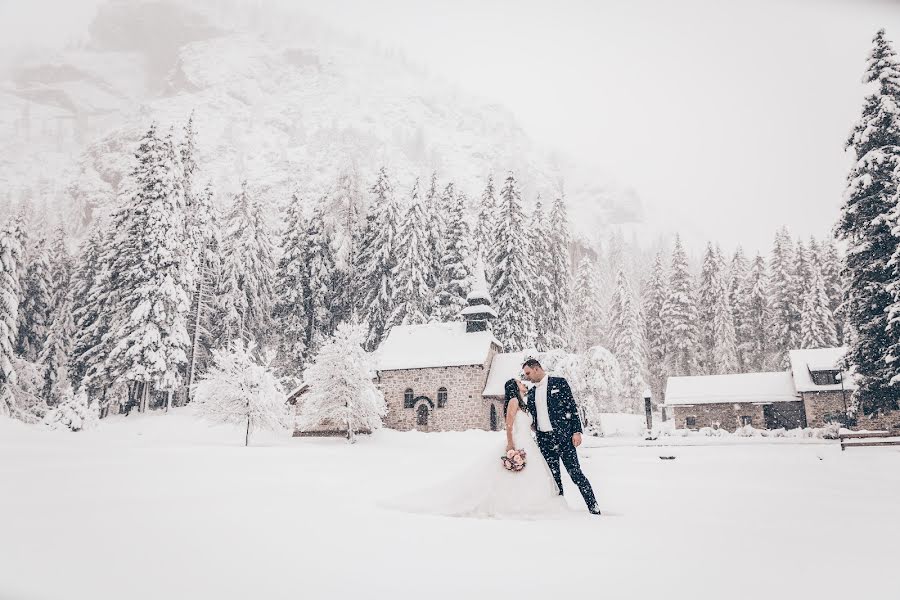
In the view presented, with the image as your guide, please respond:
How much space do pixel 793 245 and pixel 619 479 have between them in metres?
49.1

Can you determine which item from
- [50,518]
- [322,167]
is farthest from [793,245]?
[322,167]

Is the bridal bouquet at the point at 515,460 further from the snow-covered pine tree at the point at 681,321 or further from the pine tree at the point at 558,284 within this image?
the snow-covered pine tree at the point at 681,321

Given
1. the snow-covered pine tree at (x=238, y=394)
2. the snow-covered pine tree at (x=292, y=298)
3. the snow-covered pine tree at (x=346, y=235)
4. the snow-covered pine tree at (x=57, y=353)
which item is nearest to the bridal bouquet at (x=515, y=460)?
the snow-covered pine tree at (x=238, y=394)

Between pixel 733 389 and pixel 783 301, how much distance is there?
10799 mm

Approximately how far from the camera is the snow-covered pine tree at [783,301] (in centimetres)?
4322

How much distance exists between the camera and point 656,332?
173 feet

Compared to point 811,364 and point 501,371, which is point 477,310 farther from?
point 811,364

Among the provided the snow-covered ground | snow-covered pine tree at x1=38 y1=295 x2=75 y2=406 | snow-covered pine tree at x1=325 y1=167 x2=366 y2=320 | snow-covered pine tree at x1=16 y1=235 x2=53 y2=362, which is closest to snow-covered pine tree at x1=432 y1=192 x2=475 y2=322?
snow-covered pine tree at x1=325 y1=167 x2=366 y2=320

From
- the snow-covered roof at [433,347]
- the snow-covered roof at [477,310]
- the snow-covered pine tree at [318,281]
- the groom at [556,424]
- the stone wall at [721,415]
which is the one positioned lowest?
the stone wall at [721,415]

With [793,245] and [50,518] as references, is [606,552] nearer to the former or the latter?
[50,518]

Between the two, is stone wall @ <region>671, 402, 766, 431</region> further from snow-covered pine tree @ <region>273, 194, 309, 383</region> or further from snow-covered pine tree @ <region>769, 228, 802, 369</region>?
snow-covered pine tree @ <region>273, 194, 309, 383</region>

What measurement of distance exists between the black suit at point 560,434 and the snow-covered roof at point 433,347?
84.5ft

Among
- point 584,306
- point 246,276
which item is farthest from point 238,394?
point 584,306

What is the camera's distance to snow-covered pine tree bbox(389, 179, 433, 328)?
39000 mm
